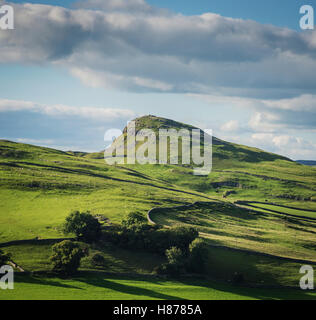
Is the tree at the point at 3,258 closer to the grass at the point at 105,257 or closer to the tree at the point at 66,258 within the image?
the grass at the point at 105,257

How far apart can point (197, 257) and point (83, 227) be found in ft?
98.9

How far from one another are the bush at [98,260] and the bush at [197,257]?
67.6ft

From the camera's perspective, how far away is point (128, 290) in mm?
76312

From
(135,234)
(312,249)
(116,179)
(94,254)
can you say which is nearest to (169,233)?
(135,234)

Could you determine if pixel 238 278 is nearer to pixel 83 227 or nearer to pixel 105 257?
pixel 105 257

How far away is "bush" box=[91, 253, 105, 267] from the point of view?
286 ft

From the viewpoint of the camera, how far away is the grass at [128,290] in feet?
232

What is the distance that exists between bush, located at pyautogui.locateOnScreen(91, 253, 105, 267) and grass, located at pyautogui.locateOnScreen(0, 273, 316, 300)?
4191 millimetres

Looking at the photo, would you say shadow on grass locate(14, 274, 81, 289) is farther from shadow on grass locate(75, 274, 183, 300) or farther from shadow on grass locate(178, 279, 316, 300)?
shadow on grass locate(178, 279, 316, 300)

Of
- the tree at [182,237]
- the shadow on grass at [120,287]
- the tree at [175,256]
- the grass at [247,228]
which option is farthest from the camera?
the grass at [247,228]

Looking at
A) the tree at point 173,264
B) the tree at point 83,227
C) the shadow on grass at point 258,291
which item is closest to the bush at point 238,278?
the shadow on grass at point 258,291

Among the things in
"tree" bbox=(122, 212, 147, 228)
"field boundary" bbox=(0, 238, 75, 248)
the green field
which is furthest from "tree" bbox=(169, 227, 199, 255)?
"field boundary" bbox=(0, 238, 75, 248)
